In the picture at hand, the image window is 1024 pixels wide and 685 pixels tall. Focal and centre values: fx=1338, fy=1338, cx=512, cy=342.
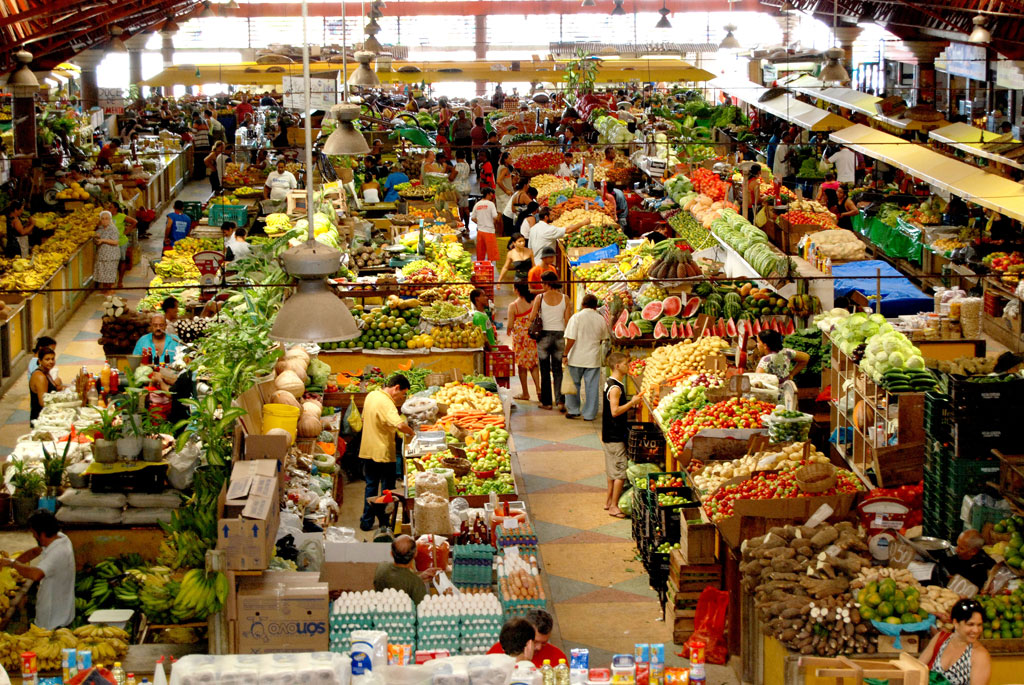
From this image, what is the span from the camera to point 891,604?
670 cm

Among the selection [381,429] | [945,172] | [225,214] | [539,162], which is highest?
[945,172]

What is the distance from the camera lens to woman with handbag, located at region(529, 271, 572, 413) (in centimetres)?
1252

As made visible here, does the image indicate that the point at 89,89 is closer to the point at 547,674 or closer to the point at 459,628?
the point at 459,628

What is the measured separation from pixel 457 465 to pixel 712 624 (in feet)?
7.16

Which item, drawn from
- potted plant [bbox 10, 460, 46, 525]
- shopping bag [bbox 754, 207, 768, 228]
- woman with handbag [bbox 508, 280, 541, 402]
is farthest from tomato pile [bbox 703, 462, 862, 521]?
shopping bag [bbox 754, 207, 768, 228]

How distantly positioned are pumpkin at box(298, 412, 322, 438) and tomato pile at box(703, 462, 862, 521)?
3095 millimetres

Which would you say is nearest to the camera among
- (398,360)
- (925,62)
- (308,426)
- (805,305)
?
(308,426)

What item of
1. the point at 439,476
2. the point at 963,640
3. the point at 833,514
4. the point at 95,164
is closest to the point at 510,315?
the point at 439,476

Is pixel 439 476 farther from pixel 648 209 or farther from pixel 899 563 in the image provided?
pixel 648 209

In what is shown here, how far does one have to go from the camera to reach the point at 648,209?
1781 centimetres

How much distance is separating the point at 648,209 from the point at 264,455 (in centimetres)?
1090

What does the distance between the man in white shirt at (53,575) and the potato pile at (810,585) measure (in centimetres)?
371

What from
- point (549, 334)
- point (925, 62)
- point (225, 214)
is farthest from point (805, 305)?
point (925, 62)

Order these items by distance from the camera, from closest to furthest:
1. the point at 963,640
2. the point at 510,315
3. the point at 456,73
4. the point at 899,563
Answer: the point at 963,640, the point at 899,563, the point at 510,315, the point at 456,73
